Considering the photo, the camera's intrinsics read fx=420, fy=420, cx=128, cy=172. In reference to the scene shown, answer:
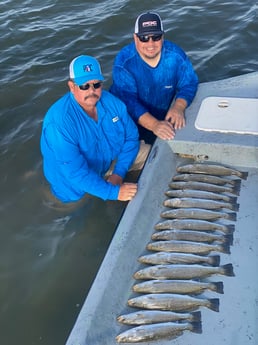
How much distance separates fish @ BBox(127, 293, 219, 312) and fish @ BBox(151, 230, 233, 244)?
0.69 meters

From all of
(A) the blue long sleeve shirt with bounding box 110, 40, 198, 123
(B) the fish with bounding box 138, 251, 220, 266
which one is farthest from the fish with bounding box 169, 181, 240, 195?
(A) the blue long sleeve shirt with bounding box 110, 40, 198, 123

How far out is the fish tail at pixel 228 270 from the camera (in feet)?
12.3

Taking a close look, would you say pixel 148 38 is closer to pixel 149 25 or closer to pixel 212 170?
pixel 149 25

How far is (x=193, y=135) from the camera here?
200 inches

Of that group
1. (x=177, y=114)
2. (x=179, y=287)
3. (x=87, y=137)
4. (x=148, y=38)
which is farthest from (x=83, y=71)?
(x=179, y=287)

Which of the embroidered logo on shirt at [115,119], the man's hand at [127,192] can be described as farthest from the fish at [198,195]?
the embroidered logo on shirt at [115,119]

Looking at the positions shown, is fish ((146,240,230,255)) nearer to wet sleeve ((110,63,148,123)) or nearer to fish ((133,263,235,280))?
fish ((133,263,235,280))

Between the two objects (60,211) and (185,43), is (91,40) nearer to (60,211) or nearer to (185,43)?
(185,43)

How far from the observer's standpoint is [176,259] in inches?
154

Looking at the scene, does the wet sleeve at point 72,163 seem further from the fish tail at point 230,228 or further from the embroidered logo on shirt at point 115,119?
the fish tail at point 230,228

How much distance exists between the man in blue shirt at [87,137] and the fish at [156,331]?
56.0 inches

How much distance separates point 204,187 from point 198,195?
15cm

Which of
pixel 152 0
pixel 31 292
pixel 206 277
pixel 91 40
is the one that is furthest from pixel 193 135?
pixel 152 0

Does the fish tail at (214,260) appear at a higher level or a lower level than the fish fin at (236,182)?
lower
